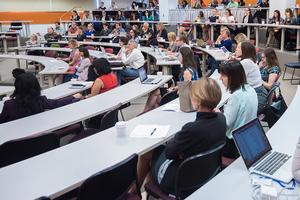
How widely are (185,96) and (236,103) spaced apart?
1.73 ft

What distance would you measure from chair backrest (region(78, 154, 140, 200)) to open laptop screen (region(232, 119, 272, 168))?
23.9 inches

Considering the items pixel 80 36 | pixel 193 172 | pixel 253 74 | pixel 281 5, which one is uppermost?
pixel 281 5

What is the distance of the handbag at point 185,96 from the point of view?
327 cm

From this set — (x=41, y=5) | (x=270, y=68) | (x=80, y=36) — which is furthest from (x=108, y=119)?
(x=41, y=5)

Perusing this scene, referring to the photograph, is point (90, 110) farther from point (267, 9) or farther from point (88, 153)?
point (267, 9)

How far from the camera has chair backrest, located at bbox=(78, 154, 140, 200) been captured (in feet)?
6.25

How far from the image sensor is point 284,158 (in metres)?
2.22

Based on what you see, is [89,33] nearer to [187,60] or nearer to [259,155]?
[187,60]

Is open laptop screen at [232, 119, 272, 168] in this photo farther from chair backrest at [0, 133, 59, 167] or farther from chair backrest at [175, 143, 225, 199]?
chair backrest at [0, 133, 59, 167]

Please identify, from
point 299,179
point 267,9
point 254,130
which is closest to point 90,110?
point 254,130

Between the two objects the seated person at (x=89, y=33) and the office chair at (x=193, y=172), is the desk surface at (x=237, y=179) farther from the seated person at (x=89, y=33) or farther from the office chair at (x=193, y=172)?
the seated person at (x=89, y=33)

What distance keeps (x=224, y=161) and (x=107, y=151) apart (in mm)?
953

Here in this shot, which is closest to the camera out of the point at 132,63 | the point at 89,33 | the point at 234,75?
the point at 234,75

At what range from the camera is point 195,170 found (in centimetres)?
227
